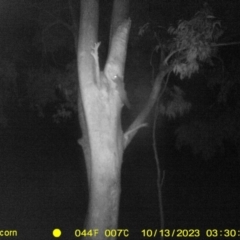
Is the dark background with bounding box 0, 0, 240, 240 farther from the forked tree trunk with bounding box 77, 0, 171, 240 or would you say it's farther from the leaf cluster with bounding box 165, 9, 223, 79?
the forked tree trunk with bounding box 77, 0, 171, 240

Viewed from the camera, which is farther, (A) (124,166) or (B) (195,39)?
(A) (124,166)

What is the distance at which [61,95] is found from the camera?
50.4 ft

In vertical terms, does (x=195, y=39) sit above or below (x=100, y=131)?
above

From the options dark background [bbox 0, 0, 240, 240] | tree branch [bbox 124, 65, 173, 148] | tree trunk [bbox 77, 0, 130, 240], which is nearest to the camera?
tree trunk [bbox 77, 0, 130, 240]

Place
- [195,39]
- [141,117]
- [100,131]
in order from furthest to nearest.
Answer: [195,39], [141,117], [100,131]

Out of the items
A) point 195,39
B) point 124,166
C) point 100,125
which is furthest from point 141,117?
point 124,166

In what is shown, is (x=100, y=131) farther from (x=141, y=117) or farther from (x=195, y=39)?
(x=195, y=39)

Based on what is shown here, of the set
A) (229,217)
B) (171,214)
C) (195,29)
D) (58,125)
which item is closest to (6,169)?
(58,125)

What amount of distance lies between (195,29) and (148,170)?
32.0 feet

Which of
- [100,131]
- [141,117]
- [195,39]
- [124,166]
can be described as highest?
[124,166]

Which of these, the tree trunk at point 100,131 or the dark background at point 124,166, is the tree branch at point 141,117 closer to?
the tree trunk at point 100,131

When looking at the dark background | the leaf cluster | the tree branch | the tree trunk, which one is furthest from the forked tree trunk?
the dark background

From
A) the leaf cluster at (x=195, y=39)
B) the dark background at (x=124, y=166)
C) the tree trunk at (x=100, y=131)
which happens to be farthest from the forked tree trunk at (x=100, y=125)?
the dark background at (x=124, y=166)

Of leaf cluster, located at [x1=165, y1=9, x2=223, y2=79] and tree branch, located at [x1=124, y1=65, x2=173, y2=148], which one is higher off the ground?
leaf cluster, located at [x1=165, y1=9, x2=223, y2=79]
